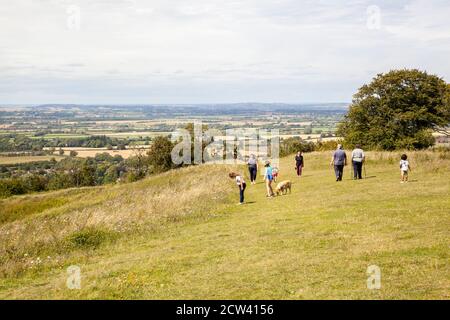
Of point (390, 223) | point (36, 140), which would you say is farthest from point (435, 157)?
point (36, 140)

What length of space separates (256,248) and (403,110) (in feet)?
164

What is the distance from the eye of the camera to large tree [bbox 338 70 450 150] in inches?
2179

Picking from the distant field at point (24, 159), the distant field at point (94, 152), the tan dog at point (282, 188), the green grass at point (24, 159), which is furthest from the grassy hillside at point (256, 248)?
the distant field at point (24, 159)

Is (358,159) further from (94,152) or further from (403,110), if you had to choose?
(94,152)

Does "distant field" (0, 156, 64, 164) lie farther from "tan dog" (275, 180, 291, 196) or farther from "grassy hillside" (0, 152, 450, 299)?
"grassy hillside" (0, 152, 450, 299)

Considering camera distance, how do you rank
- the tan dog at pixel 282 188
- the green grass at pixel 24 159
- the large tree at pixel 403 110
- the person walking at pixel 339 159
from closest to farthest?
1. the tan dog at pixel 282 188
2. the person walking at pixel 339 159
3. the large tree at pixel 403 110
4. the green grass at pixel 24 159

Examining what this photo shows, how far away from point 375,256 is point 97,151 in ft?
427

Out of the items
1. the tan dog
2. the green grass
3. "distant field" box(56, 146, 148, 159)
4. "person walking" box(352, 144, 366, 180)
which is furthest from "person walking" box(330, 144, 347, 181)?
the green grass

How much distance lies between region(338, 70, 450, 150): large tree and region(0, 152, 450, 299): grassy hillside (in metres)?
32.7

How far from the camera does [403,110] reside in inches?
2266

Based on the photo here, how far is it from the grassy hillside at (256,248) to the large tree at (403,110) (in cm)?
3275

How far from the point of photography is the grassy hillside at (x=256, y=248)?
9906 mm

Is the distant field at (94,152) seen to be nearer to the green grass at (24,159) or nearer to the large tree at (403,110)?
the green grass at (24,159)

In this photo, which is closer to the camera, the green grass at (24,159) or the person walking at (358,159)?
the person walking at (358,159)
